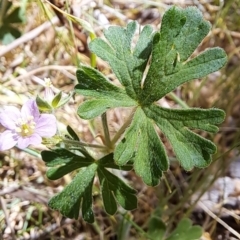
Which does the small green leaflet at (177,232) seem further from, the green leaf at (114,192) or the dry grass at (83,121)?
the green leaf at (114,192)

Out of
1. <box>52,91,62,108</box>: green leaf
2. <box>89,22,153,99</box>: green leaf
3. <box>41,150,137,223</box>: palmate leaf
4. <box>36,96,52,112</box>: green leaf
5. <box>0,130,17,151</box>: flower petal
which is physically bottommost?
<box>41,150,137,223</box>: palmate leaf

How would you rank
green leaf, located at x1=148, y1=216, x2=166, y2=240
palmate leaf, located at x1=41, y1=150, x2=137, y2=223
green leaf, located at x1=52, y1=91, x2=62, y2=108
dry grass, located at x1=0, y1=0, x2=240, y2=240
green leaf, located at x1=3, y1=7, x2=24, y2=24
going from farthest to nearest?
green leaf, located at x1=3, y1=7, x2=24, y2=24 → dry grass, located at x1=0, y1=0, x2=240, y2=240 → green leaf, located at x1=148, y1=216, x2=166, y2=240 → palmate leaf, located at x1=41, y1=150, x2=137, y2=223 → green leaf, located at x1=52, y1=91, x2=62, y2=108

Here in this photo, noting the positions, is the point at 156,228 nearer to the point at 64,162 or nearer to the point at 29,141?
the point at 64,162

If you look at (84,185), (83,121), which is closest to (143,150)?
(84,185)

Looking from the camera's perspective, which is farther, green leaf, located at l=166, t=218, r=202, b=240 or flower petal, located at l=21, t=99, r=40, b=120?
green leaf, located at l=166, t=218, r=202, b=240

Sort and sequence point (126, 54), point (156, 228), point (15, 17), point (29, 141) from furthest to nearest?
point (15, 17)
point (156, 228)
point (126, 54)
point (29, 141)

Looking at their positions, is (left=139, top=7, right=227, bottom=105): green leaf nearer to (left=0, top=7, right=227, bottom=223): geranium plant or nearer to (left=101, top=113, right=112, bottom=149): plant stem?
(left=0, top=7, right=227, bottom=223): geranium plant

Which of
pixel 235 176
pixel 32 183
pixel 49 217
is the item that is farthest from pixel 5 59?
pixel 235 176

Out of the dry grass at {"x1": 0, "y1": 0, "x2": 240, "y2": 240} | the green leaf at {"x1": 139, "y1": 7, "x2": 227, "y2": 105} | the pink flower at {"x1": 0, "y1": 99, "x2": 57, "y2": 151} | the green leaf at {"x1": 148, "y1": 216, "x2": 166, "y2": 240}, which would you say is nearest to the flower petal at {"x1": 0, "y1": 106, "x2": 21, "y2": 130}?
the pink flower at {"x1": 0, "y1": 99, "x2": 57, "y2": 151}
